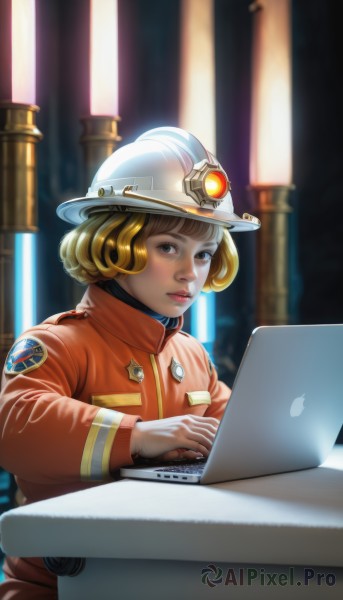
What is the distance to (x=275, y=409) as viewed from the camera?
1.19 metres

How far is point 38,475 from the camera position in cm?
128

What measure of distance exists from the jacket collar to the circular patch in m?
0.13

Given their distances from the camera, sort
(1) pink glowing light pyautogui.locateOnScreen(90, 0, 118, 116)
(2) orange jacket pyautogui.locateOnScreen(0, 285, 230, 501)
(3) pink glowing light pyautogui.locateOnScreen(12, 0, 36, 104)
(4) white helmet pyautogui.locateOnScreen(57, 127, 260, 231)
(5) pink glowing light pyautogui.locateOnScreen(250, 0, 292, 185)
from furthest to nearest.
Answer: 1. (5) pink glowing light pyautogui.locateOnScreen(250, 0, 292, 185)
2. (1) pink glowing light pyautogui.locateOnScreen(90, 0, 118, 116)
3. (3) pink glowing light pyautogui.locateOnScreen(12, 0, 36, 104)
4. (4) white helmet pyautogui.locateOnScreen(57, 127, 260, 231)
5. (2) orange jacket pyautogui.locateOnScreen(0, 285, 230, 501)

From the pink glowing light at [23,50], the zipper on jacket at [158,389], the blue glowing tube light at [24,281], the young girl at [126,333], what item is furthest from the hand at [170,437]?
the pink glowing light at [23,50]

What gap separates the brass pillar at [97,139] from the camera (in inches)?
81.4

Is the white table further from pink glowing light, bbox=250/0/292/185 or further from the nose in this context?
pink glowing light, bbox=250/0/292/185

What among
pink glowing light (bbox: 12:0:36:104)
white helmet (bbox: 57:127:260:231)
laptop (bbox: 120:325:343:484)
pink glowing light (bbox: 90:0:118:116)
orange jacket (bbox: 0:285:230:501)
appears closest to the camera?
laptop (bbox: 120:325:343:484)

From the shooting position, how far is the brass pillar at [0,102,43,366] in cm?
197

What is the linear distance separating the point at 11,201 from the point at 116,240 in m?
0.59

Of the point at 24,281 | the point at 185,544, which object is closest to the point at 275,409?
the point at 185,544

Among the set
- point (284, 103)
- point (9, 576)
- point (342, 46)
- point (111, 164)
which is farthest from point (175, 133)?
point (342, 46)

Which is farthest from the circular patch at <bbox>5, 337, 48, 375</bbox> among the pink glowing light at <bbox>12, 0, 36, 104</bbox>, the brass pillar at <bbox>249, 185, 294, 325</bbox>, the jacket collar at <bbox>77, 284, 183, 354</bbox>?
the brass pillar at <bbox>249, 185, 294, 325</bbox>

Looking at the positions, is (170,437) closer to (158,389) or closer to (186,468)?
(186,468)

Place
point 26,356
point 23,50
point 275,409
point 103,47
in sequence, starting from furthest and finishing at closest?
point 103,47 < point 23,50 < point 26,356 < point 275,409
